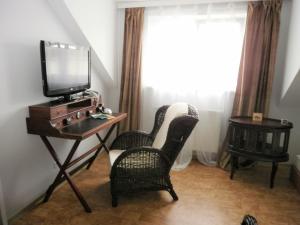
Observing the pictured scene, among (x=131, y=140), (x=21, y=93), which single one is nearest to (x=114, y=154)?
(x=131, y=140)

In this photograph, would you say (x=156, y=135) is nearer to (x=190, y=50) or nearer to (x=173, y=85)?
(x=173, y=85)

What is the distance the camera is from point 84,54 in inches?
99.9

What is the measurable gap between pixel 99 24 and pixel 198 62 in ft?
4.75

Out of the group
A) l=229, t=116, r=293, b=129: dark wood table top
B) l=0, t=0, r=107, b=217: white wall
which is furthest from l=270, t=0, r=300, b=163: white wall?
l=0, t=0, r=107, b=217: white wall

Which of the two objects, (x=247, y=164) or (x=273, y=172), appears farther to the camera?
(x=247, y=164)

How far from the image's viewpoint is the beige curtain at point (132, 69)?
128 inches

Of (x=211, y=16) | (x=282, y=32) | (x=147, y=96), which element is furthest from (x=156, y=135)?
(x=282, y=32)

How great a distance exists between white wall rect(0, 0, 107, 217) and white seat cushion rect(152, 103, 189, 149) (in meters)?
1.22

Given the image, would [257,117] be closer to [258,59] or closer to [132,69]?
[258,59]

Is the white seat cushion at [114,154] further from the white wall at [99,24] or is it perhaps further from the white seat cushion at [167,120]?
the white wall at [99,24]

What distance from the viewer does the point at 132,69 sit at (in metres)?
3.37

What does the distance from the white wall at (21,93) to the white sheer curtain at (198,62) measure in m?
1.45

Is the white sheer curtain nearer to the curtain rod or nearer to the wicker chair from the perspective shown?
the curtain rod

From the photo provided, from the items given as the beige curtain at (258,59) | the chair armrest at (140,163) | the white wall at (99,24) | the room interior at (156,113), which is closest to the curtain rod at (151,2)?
the room interior at (156,113)
